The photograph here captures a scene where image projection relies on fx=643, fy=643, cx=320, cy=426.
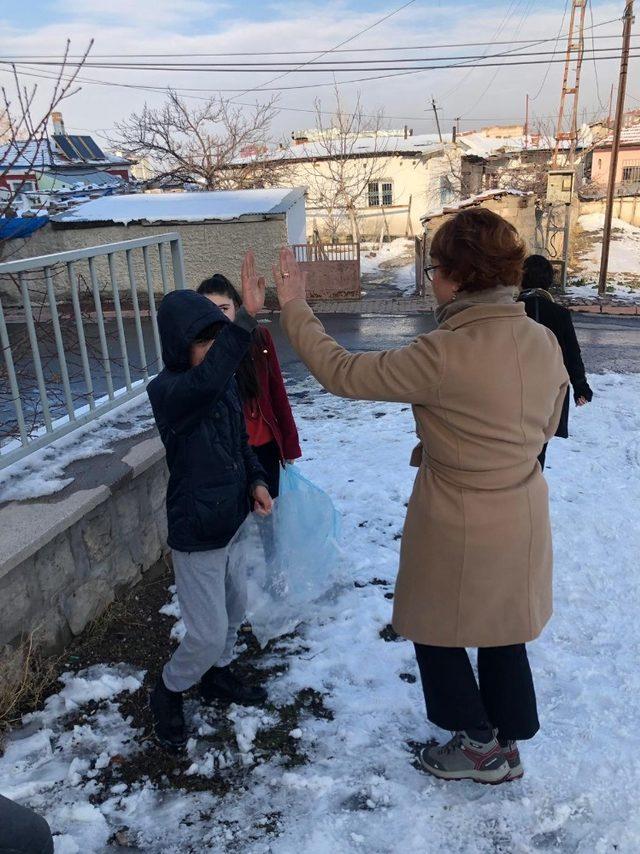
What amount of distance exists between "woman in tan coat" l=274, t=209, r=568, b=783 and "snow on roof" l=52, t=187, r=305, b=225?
1129cm

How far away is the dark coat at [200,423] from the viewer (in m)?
1.91

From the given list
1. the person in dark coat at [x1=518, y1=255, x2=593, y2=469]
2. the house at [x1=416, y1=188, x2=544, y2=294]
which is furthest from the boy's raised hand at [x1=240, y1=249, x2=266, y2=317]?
the house at [x1=416, y1=188, x2=544, y2=294]

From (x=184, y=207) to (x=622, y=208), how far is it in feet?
69.3

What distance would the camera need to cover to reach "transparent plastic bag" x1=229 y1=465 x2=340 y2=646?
2811mm

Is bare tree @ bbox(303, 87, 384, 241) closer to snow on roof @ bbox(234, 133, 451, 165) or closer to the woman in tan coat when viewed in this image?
snow on roof @ bbox(234, 133, 451, 165)

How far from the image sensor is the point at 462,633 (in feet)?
6.25

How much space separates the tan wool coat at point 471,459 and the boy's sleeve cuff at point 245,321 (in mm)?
99

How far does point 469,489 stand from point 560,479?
2.98 m

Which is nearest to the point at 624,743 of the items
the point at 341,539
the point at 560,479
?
the point at 341,539

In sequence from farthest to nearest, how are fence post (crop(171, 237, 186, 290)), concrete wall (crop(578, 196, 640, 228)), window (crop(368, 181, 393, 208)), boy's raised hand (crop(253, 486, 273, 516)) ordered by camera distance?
window (crop(368, 181, 393, 208)) < concrete wall (crop(578, 196, 640, 228)) < fence post (crop(171, 237, 186, 290)) < boy's raised hand (crop(253, 486, 273, 516))

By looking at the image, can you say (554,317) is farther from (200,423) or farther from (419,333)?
(419,333)

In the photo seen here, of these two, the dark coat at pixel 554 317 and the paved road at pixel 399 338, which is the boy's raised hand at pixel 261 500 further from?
the paved road at pixel 399 338

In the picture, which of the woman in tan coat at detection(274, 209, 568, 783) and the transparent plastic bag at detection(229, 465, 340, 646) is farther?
the transparent plastic bag at detection(229, 465, 340, 646)

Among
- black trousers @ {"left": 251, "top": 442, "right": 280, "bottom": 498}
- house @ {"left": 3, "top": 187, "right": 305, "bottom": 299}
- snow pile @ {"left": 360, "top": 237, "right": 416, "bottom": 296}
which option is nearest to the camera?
black trousers @ {"left": 251, "top": 442, "right": 280, "bottom": 498}
